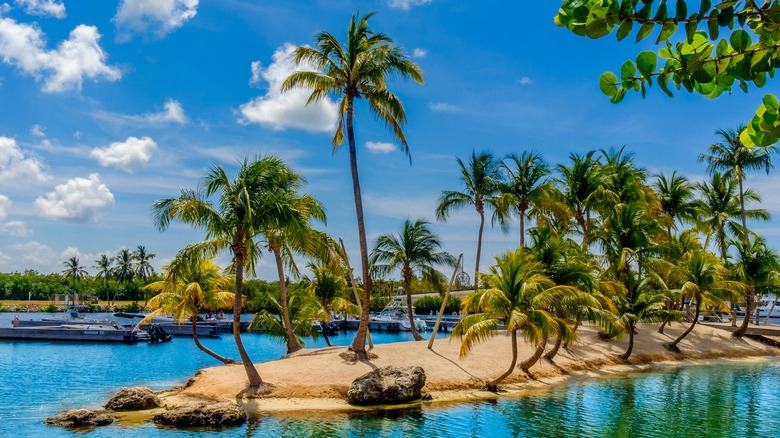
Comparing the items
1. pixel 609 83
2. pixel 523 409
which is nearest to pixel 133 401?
pixel 523 409

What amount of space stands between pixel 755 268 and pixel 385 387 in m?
31.1

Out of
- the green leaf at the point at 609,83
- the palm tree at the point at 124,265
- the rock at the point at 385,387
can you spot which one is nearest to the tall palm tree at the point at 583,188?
the rock at the point at 385,387

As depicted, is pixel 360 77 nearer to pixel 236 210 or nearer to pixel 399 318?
pixel 236 210

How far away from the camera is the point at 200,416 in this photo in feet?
48.3

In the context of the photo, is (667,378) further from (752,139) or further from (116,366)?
(116,366)

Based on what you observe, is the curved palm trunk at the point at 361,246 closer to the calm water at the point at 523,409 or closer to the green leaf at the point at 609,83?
the calm water at the point at 523,409

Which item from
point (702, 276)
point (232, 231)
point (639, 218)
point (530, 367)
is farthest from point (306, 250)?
point (702, 276)

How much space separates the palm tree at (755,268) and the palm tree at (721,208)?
697 centimetres

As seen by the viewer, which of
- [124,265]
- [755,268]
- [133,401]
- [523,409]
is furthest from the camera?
[124,265]

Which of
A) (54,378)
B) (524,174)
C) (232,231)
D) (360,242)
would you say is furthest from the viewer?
(524,174)

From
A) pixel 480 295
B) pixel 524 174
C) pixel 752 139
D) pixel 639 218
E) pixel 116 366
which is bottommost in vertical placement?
pixel 116 366

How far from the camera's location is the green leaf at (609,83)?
3045 mm

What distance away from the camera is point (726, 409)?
18016 millimetres

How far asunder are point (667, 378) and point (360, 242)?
16.4m
